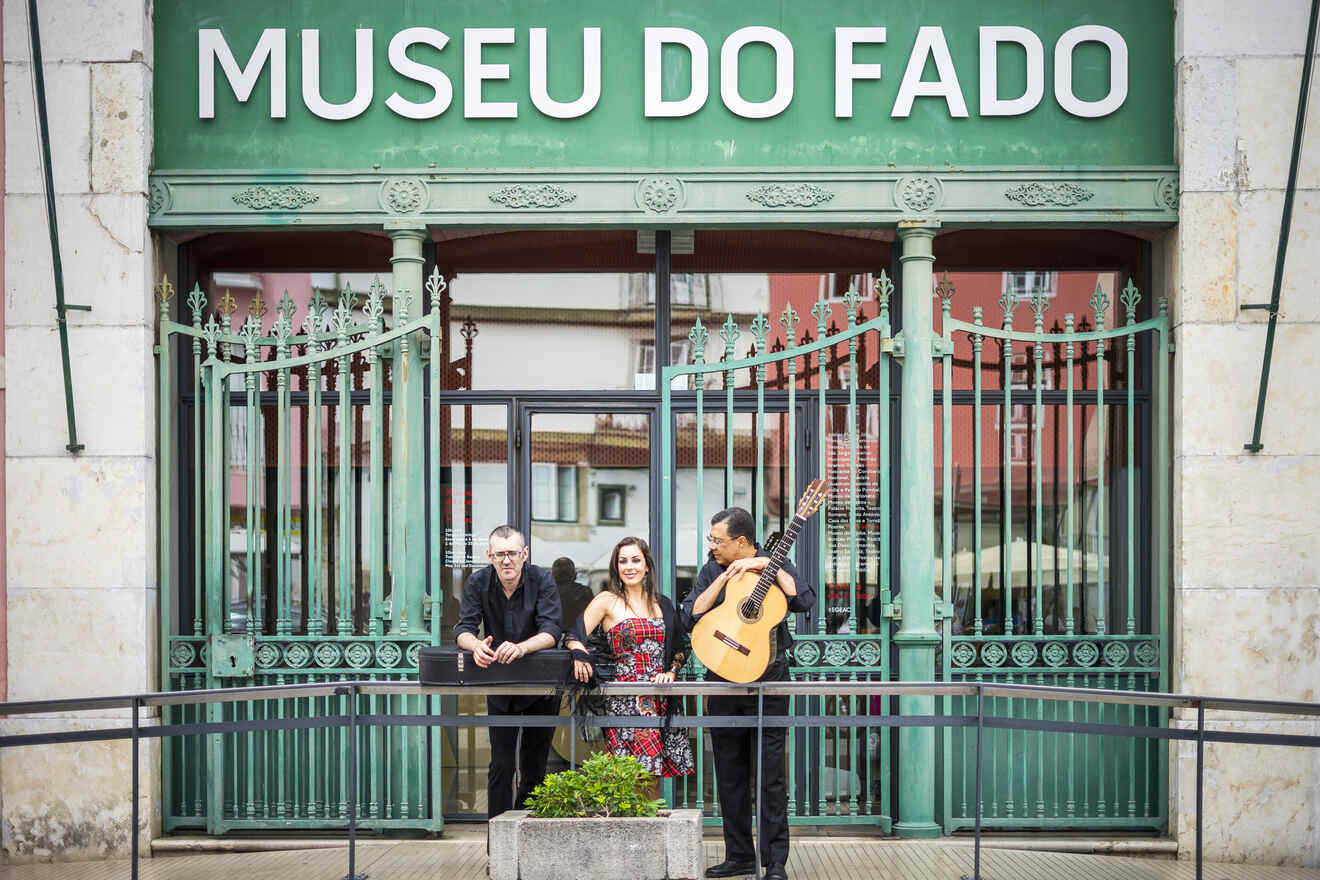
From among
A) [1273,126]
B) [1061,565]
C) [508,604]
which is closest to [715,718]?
[508,604]

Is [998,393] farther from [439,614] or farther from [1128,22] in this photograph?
[439,614]

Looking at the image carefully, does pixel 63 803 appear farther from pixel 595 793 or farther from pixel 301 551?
pixel 595 793

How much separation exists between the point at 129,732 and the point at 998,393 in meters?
5.41

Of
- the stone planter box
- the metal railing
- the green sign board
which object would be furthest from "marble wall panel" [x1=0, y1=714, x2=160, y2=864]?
the green sign board

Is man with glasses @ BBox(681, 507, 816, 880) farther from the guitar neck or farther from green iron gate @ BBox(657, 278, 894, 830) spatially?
green iron gate @ BBox(657, 278, 894, 830)

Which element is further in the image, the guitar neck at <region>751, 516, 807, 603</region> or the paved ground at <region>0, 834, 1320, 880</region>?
the paved ground at <region>0, 834, 1320, 880</region>

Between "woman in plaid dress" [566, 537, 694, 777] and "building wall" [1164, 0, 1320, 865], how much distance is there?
10.2 feet

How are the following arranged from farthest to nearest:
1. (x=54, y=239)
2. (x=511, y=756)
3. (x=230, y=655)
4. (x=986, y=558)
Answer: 1. (x=986, y=558)
2. (x=230, y=655)
3. (x=54, y=239)
4. (x=511, y=756)

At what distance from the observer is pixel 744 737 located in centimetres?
729

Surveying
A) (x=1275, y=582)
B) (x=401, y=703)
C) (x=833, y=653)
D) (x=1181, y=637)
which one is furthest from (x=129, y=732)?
(x=1275, y=582)

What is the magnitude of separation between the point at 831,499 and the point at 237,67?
179 inches

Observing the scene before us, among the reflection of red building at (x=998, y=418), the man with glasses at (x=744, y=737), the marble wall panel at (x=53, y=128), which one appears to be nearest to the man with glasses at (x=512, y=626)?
the man with glasses at (x=744, y=737)

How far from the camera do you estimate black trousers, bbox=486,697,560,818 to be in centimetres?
745

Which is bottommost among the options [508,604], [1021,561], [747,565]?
[508,604]
